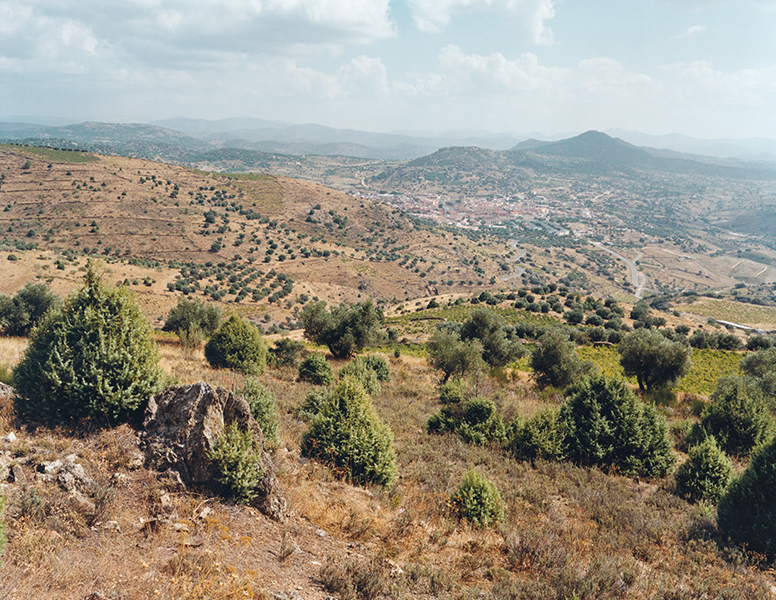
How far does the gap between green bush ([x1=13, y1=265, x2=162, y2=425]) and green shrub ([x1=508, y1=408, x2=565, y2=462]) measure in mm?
10344

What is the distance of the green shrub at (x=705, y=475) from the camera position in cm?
995

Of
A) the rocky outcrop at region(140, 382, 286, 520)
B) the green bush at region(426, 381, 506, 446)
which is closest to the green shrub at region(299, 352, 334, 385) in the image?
the green bush at region(426, 381, 506, 446)

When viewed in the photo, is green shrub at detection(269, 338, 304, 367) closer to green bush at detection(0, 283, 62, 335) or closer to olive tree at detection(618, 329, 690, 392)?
green bush at detection(0, 283, 62, 335)

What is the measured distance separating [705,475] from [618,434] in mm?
2180

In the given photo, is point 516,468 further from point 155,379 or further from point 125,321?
point 125,321

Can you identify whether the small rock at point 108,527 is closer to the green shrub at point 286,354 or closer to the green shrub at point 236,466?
the green shrub at point 236,466

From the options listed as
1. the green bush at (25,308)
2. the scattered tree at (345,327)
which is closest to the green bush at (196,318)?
the scattered tree at (345,327)

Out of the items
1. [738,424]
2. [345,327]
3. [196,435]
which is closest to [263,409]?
[196,435]

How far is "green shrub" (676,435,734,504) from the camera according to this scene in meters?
9.95

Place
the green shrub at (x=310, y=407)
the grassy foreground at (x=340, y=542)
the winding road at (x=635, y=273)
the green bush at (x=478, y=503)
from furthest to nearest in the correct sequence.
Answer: the winding road at (x=635, y=273) < the green shrub at (x=310, y=407) < the green bush at (x=478, y=503) < the grassy foreground at (x=340, y=542)

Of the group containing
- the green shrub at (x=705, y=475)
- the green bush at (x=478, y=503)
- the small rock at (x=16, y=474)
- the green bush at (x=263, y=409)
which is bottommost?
the green shrub at (x=705, y=475)

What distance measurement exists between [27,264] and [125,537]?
70.2m

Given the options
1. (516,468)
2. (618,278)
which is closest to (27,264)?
(516,468)

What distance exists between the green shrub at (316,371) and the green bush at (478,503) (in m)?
12.4
